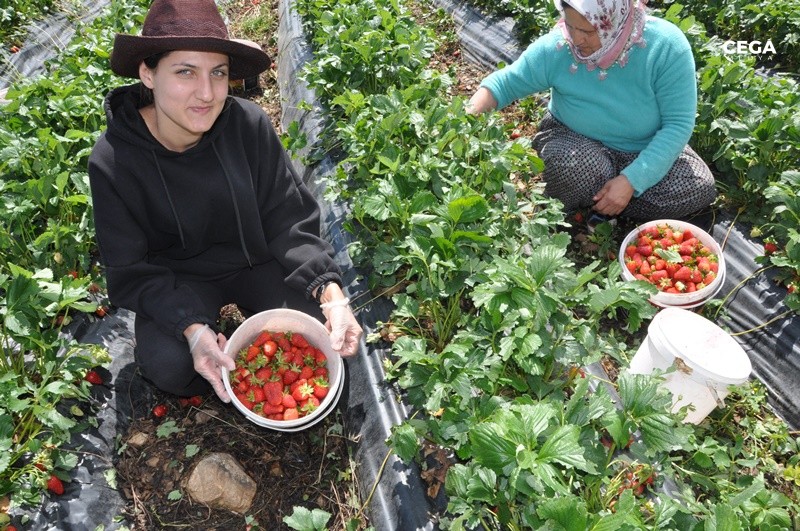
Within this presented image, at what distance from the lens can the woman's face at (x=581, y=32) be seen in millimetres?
2639

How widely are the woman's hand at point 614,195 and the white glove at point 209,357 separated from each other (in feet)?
6.89

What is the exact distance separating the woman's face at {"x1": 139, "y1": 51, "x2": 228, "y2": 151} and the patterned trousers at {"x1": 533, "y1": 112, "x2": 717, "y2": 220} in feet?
6.32

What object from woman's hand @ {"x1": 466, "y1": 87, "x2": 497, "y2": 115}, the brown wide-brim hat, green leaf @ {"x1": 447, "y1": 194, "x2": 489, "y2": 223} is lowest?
woman's hand @ {"x1": 466, "y1": 87, "x2": 497, "y2": 115}

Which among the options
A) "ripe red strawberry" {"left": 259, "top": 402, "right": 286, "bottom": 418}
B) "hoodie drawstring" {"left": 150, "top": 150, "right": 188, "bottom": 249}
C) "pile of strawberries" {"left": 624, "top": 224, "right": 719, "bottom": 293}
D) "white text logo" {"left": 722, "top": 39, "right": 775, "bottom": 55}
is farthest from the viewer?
"white text logo" {"left": 722, "top": 39, "right": 775, "bottom": 55}

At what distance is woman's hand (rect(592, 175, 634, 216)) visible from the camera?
299 cm

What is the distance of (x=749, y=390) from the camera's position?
255 cm

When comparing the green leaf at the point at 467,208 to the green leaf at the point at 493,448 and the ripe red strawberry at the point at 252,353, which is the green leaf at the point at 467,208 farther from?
the ripe red strawberry at the point at 252,353

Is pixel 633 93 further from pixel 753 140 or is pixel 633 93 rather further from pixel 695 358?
pixel 695 358

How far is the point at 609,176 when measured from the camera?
3189 millimetres

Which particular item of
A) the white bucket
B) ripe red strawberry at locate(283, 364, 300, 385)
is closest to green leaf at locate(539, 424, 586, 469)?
the white bucket

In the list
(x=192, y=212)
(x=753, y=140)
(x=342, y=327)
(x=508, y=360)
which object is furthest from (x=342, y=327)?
(x=753, y=140)

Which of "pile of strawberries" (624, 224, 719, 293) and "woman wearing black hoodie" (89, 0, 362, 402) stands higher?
"woman wearing black hoodie" (89, 0, 362, 402)

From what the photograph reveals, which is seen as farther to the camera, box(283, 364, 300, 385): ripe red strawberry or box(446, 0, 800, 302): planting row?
box(446, 0, 800, 302): planting row

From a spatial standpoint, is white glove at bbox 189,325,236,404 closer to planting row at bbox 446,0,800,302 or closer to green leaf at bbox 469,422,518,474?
green leaf at bbox 469,422,518,474
